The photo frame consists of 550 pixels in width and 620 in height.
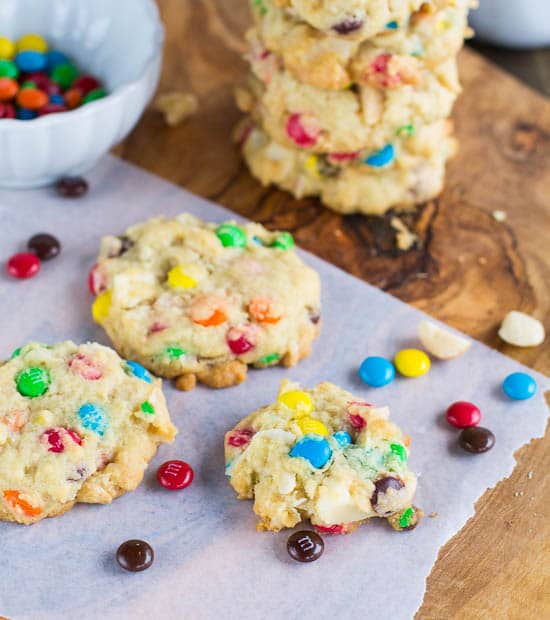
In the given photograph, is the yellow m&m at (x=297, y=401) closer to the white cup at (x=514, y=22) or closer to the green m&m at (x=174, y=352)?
the green m&m at (x=174, y=352)

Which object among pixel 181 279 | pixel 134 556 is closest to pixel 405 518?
pixel 134 556

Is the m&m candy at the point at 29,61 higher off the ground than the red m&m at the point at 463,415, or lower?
higher

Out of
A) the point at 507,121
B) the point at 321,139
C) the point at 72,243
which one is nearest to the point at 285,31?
the point at 321,139

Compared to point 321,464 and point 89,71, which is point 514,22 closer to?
point 89,71


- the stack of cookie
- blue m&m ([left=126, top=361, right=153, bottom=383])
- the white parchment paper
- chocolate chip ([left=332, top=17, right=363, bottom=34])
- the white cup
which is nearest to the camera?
the white parchment paper

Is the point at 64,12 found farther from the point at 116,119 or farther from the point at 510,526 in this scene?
the point at 510,526

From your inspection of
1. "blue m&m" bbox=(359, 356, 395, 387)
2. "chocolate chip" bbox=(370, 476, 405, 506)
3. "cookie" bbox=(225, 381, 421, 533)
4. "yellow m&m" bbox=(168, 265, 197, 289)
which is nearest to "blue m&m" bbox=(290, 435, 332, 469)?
"cookie" bbox=(225, 381, 421, 533)

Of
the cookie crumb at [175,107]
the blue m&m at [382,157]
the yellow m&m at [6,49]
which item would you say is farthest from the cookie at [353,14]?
the yellow m&m at [6,49]

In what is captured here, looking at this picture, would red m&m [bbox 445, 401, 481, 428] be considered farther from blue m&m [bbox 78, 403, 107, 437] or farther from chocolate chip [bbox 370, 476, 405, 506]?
blue m&m [bbox 78, 403, 107, 437]
